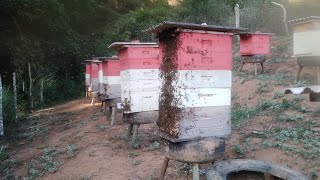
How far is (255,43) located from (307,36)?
10.2 feet

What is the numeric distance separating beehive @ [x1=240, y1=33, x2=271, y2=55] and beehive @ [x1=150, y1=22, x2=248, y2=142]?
8506 millimetres

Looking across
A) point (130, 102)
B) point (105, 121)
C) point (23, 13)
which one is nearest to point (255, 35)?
point (105, 121)

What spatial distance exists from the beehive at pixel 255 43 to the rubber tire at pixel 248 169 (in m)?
8.09

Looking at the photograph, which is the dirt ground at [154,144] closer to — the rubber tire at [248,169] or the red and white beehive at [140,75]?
the rubber tire at [248,169]

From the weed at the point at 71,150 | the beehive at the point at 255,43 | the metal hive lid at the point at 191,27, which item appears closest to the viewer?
the metal hive lid at the point at 191,27

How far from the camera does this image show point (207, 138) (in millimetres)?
4301

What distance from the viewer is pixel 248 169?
16.5ft

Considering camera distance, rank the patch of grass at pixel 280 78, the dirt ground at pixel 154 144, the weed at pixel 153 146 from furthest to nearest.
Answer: the patch of grass at pixel 280 78 → the weed at pixel 153 146 → the dirt ground at pixel 154 144

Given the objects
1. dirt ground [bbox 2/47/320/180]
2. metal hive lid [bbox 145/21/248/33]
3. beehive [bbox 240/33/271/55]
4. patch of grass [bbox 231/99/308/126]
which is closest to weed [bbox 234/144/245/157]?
dirt ground [bbox 2/47/320/180]

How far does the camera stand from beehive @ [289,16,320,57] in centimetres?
917

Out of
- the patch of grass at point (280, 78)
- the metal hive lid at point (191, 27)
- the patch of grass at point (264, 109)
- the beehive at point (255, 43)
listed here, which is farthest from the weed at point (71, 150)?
the beehive at point (255, 43)

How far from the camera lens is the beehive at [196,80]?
4133 mm

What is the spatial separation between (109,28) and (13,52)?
961 cm

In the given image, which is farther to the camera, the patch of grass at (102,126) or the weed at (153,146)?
the patch of grass at (102,126)
